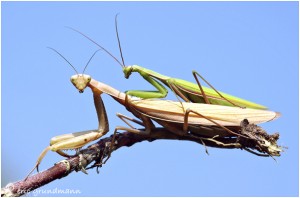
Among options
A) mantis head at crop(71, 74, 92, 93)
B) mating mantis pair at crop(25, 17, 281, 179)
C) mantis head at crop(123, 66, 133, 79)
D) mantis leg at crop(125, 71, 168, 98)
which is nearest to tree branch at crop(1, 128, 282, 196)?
mating mantis pair at crop(25, 17, 281, 179)

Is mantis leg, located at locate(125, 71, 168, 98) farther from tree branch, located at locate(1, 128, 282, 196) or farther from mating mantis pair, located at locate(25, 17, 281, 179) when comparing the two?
tree branch, located at locate(1, 128, 282, 196)

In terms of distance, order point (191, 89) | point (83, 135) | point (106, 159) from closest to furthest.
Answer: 1. point (106, 159)
2. point (83, 135)
3. point (191, 89)

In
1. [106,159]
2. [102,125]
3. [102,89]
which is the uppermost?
[102,89]

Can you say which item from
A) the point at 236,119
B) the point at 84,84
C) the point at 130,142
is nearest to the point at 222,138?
the point at 236,119

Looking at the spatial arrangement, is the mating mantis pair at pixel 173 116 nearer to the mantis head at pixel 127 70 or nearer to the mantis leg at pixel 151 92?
the mantis leg at pixel 151 92

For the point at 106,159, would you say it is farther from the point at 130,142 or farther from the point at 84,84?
the point at 84,84

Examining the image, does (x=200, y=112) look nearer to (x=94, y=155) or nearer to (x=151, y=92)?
(x=151, y=92)

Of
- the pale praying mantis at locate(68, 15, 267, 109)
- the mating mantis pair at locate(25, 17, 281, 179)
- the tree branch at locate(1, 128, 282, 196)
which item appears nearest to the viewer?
the tree branch at locate(1, 128, 282, 196)

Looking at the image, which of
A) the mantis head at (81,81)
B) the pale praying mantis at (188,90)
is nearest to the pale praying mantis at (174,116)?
the mantis head at (81,81)
